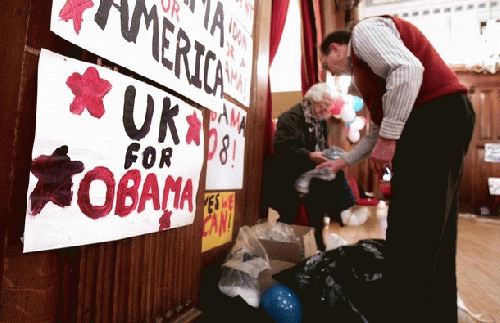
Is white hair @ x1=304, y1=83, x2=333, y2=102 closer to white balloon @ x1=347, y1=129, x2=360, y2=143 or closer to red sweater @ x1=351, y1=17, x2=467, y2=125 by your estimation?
red sweater @ x1=351, y1=17, x2=467, y2=125

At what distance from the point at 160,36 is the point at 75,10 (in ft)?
0.88

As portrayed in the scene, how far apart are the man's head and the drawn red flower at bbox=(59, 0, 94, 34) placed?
109 centimetres

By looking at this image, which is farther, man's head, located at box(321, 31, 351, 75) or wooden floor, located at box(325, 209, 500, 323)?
wooden floor, located at box(325, 209, 500, 323)

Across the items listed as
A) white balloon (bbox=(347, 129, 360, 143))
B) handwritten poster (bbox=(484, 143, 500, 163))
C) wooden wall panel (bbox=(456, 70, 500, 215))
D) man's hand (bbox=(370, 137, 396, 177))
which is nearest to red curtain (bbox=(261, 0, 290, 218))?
man's hand (bbox=(370, 137, 396, 177))

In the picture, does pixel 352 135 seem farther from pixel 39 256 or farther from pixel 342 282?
pixel 39 256

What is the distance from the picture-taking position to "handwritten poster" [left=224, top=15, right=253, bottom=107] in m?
1.47

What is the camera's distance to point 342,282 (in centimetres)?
124

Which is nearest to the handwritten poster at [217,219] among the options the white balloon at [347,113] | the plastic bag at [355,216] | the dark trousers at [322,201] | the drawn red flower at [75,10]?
the dark trousers at [322,201]

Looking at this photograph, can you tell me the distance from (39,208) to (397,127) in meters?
1.00

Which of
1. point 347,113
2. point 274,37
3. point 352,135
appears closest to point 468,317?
point 274,37

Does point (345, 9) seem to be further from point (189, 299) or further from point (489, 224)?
point (189, 299)

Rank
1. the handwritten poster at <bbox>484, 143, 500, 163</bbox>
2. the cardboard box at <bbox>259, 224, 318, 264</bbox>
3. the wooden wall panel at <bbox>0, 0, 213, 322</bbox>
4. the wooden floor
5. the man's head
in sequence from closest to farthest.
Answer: the wooden wall panel at <bbox>0, 0, 213, 322</bbox> < the man's head < the cardboard box at <bbox>259, 224, 318, 264</bbox> < the wooden floor < the handwritten poster at <bbox>484, 143, 500, 163</bbox>

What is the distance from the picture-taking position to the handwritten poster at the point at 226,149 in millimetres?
1464

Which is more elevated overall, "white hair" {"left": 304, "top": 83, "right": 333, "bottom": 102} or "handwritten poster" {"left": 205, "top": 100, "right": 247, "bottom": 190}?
"white hair" {"left": 304, "top": 83, "right": 333, "bottom": 102}
